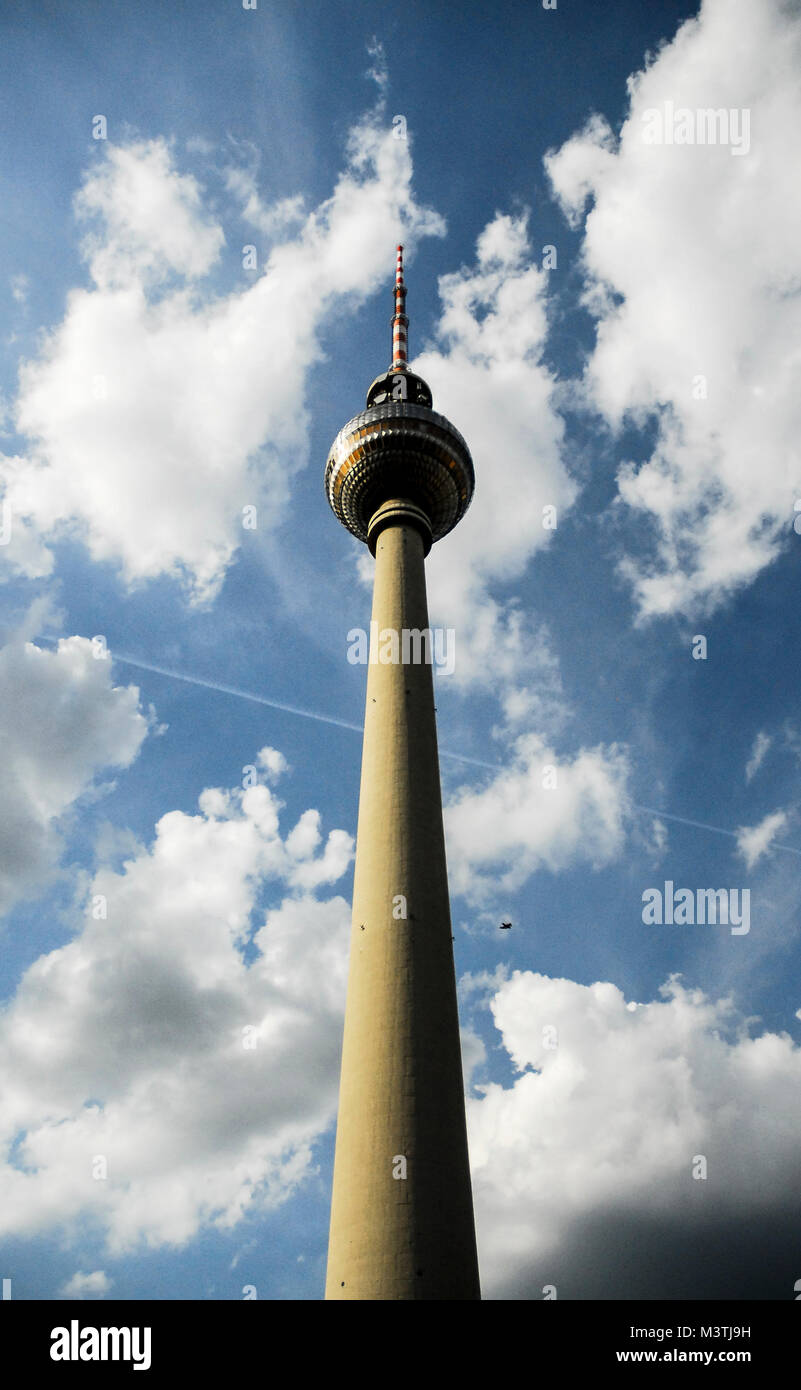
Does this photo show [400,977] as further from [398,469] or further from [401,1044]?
[398,469]

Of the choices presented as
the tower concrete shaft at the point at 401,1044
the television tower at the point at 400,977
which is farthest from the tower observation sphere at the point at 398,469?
the tower concrete shaft at the point at 401,1044

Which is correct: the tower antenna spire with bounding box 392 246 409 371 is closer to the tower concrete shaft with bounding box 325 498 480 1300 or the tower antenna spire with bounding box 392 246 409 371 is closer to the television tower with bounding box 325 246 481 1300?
the television tower with bounding box 325 246 481 1300

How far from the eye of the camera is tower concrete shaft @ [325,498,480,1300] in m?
32.8

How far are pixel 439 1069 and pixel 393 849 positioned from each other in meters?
10.5

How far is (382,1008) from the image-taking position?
38.7 m

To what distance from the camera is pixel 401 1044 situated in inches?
1474

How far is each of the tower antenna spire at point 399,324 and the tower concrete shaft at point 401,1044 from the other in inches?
1170

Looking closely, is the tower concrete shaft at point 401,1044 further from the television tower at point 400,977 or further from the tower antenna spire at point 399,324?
the tower antenna spire at point 399,324

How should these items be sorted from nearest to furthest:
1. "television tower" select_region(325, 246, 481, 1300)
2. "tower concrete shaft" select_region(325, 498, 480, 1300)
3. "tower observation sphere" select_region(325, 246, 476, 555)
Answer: "tower concrete shaft" select_region(325, 498, 480, 1300)
"television tower" select_region(325, 246, 481, 1300)
"tower observation sphere" select_region(325, 246, 476, 555)

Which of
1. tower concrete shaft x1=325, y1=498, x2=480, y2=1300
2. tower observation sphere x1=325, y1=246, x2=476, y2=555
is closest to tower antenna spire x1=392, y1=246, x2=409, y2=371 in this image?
tower observation sphere x1=325, y1=246, x2=476, y2=555

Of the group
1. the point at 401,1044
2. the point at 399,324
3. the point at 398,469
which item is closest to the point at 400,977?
the point at 401,1044

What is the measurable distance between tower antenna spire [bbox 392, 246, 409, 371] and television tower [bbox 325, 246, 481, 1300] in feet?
38.5
